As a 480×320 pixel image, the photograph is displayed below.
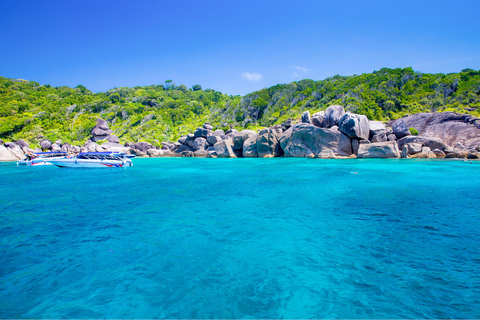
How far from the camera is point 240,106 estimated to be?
87.7m

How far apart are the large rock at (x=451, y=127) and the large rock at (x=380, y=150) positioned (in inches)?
324

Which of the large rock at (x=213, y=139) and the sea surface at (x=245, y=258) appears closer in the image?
the sea surface at (x=245, y=258)

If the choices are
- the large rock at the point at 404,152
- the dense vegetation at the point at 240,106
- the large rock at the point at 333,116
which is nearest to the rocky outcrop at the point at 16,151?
the dense vegetation at the point at 240,106

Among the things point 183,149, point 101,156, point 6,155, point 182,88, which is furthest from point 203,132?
point 182,88

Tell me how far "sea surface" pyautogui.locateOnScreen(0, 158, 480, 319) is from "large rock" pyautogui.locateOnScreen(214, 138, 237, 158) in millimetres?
35667

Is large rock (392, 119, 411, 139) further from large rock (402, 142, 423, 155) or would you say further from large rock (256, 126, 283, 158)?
large rock (256, 126, 283, 158)

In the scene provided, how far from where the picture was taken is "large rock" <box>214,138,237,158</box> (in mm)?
49281

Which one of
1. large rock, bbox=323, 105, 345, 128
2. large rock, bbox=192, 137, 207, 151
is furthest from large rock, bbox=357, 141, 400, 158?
large rock, bbox=192, 137, 207, 151

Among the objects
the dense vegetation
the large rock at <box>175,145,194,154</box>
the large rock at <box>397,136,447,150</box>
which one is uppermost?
the dense vegetation

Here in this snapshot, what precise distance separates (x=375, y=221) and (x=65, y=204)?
15497 mm

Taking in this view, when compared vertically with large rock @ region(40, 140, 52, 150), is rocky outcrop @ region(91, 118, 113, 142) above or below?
above

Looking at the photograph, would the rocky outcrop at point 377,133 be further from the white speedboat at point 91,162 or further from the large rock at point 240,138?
the white speedboat at point 91,162

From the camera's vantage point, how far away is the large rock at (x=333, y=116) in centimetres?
3991

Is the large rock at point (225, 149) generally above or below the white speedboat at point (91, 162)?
above
